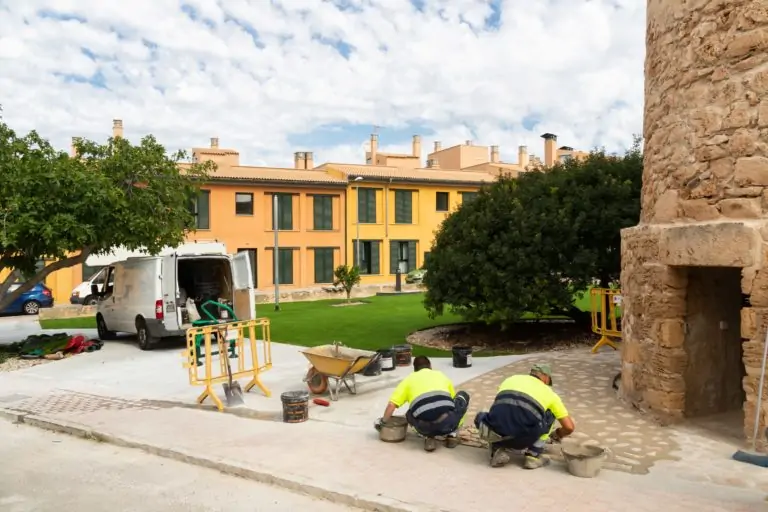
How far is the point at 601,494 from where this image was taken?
5715 millimetres

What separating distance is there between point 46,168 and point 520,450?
1146cm

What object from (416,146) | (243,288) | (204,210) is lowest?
(243,288)

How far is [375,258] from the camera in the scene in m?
37.7

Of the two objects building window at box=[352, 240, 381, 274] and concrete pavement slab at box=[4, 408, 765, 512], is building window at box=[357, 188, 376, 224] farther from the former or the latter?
concrete pavement slab at box=[4, 408, 765, 512]

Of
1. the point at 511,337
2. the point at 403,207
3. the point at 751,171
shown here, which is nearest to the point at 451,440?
the point at 751,171

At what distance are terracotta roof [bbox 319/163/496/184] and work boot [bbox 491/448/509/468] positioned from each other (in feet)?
98.8

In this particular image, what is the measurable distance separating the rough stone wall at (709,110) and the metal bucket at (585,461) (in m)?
3.17

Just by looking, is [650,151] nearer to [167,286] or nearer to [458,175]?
[167,286]

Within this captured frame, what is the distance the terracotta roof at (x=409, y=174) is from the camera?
37125 mm

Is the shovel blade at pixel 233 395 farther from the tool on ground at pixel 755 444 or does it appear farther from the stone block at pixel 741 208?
the stone block at pixel 741 208

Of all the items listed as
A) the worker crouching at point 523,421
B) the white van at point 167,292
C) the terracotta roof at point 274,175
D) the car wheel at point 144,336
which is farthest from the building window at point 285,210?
the worker crouching at point 523,421

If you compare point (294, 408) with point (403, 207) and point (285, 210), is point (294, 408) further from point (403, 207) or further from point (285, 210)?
point (403, 207)

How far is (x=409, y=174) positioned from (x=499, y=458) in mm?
32954

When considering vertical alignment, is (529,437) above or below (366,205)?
below
